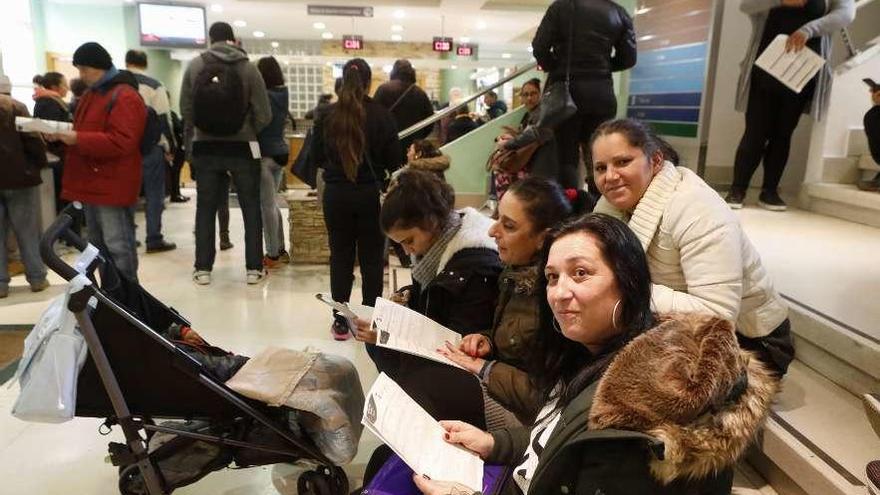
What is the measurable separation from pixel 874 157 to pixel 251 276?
3.84 metres

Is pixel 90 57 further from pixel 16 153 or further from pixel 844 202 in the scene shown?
pixel 844 202

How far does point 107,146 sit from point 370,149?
54.4 inches

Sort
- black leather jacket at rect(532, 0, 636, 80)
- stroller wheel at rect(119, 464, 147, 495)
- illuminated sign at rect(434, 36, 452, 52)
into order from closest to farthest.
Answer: stroller wheel at rect(119, 464, 147, 495)
black leather jacket at rect(532, 0, 636, 80)
illuminated sign at rect(434, 36, 452, 52)

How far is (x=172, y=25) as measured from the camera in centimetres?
952

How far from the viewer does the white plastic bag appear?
143 cm

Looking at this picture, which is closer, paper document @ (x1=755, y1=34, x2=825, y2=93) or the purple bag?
the purple bag

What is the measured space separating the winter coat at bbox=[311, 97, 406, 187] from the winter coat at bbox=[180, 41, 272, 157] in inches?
27.1

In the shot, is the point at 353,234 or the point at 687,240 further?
the point at 353,234

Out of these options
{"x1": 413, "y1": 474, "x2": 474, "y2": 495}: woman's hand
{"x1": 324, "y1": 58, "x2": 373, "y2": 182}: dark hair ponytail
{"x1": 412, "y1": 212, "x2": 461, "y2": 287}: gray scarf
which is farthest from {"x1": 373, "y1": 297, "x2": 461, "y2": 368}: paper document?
{"x1": 324, "y1": 58, "x2": 373, "y2": 182}: dark hair ponytail

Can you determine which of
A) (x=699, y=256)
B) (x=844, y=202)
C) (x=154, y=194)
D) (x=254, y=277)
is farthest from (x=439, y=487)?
(x=154, y=194)

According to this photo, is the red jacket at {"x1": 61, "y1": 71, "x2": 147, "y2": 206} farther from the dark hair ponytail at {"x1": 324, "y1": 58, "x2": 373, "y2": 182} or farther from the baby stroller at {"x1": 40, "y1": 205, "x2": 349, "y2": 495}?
the baby stroller at {"x1": 40, "y1": 205, "x2": 349, "y2": 495}

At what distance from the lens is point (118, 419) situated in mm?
1546

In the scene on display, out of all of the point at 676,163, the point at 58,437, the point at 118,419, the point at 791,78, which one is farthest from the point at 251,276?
the point at 791,78

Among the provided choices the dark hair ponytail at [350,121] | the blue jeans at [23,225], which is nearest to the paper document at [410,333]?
the dark hair ponytail at [350,121]
